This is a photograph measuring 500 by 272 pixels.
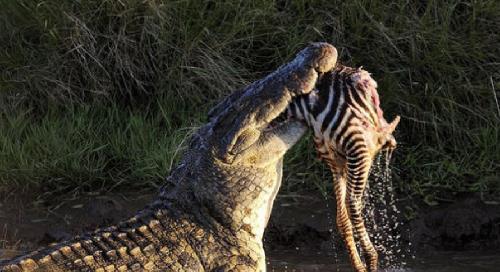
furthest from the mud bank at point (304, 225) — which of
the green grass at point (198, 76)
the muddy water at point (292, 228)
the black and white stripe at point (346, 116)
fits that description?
the black and white stripe at point (346, 116)

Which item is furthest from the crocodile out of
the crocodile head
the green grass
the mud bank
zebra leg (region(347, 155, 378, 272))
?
the green grass

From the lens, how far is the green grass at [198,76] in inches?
253

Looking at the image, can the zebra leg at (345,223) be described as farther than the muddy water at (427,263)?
No

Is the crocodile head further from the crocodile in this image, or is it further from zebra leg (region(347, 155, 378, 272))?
zebra leg (region(347, 155, 378, 272))

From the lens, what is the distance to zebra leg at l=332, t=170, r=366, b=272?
3660 mm

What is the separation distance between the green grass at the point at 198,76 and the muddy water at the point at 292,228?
0.17 metres

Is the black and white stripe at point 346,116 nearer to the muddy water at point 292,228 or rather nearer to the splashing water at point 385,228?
the muddy water at point 292,228

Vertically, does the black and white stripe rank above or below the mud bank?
above

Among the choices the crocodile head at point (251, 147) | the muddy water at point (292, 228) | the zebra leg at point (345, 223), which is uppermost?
the crocodile head at point (251, 147)

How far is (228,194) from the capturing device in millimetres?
3459

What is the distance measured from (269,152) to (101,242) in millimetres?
694

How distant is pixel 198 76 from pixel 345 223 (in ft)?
10.8

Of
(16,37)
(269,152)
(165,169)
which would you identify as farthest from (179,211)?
(16,37)

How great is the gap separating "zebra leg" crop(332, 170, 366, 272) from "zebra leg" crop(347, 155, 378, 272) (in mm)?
41
